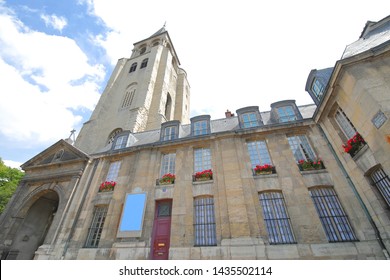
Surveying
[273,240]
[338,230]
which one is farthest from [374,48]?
[273,240]

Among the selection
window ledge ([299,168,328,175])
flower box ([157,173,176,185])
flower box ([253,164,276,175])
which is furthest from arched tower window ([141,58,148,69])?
window ledge ([299,168,328,175])

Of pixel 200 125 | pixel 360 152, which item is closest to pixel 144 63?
pixel 200 125

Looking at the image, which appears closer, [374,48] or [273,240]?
[374,48]

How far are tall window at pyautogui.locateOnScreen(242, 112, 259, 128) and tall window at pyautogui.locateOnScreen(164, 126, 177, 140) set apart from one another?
4.24 metres

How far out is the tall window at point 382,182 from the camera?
609 centimetres

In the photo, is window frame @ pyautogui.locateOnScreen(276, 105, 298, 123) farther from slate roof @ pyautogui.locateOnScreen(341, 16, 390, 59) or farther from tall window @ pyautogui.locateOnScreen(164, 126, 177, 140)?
tall window @ pyautogui.locateOnScreen(164, 126, 177, 140)

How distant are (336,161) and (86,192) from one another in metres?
12.6

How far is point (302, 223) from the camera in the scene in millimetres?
6887

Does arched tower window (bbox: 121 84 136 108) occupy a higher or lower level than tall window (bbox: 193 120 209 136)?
higher

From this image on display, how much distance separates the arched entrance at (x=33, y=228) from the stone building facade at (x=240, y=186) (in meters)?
0.06

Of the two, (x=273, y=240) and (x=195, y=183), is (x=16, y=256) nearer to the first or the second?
(x=195, y=183)

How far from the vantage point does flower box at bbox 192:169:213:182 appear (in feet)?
29.1

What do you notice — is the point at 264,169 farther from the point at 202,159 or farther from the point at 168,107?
the point at 168,107

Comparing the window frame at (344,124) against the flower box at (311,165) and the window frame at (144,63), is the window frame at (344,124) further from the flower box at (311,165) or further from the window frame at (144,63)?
the window frame at (144,63)
